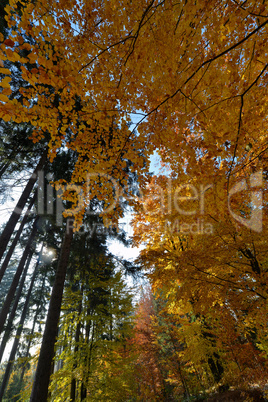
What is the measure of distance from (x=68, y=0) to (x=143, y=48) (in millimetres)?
1478

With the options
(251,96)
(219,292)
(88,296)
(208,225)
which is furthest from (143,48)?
(88,296)

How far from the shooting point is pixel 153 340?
10.2m

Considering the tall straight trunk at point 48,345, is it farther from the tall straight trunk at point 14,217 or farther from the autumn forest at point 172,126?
the tall straight trunk at point 14,217

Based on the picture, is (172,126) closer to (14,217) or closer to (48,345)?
(48,345)

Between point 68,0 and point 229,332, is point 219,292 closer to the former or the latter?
point 229,332

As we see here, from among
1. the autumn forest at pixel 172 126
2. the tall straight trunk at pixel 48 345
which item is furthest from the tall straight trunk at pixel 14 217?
the tall straight trunk at pixel 48 345

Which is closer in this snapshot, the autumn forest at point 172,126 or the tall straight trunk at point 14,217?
the autumn forest at point 172,126

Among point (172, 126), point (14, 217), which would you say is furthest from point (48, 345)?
point (172, 126)

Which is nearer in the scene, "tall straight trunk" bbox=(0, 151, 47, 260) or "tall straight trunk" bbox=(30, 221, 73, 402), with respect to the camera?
"tall straight trunk" bbox=(30, 221, 73, 402)

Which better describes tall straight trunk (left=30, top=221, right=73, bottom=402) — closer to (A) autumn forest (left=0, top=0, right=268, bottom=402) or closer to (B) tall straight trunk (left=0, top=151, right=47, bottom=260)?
(A) autumn forest (left=0, top=0, right=268, bottom=402)

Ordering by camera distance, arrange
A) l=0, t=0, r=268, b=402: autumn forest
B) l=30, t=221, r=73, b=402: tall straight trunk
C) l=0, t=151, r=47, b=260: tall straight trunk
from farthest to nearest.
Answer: l=0, t=151, r=47, b=260: tall straight trunk, l=30, t=221, r=73, b=402: tall straight trunk, l=0, t=0, r=268, b=402: autumn forest

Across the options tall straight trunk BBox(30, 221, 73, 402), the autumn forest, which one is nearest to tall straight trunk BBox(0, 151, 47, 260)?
the autumn forest

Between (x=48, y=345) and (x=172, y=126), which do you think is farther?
(x=48, y=345)

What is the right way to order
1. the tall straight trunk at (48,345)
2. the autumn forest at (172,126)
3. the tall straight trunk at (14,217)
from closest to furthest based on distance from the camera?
the autumn forest at (172,126), the tall straight trunk at (48,345), the tall straight trunk at (14,217)
